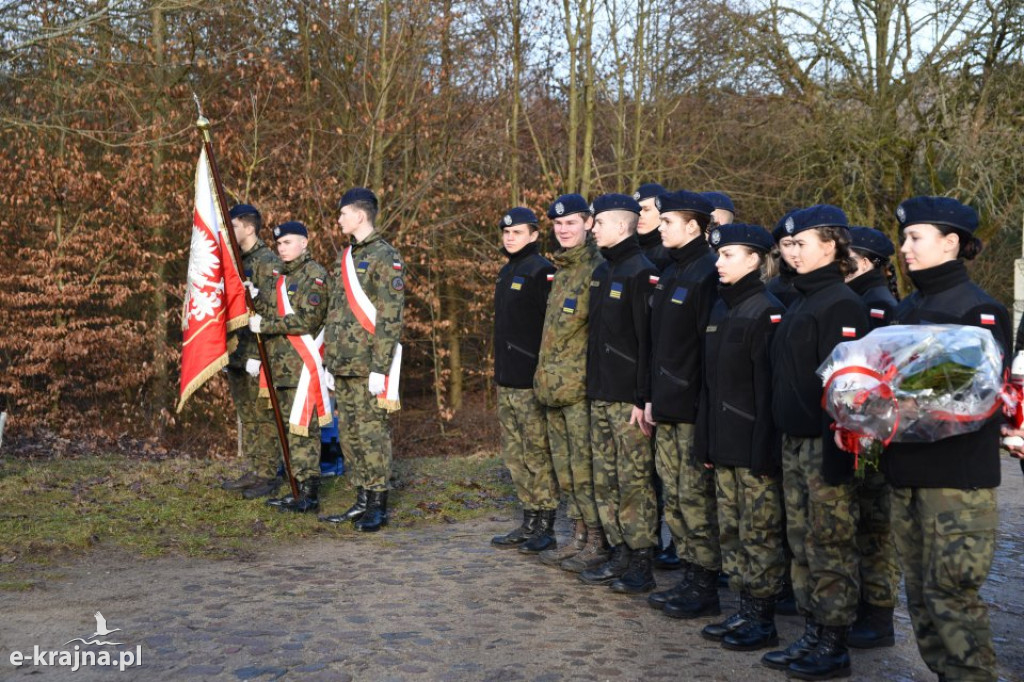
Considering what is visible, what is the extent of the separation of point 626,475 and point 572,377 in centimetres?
73

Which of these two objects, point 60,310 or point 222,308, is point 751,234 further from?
point 60,310

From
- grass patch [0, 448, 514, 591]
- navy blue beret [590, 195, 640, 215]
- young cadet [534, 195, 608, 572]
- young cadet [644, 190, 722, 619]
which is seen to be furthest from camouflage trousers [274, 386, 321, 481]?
young cadet [644, 190, 722, 619]

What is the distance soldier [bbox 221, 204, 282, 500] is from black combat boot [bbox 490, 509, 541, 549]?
7.54ft

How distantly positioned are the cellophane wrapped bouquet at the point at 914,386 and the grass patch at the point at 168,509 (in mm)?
4317

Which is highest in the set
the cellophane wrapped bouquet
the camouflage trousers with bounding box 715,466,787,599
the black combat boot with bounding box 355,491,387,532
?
the cellophane wrapped bouquet

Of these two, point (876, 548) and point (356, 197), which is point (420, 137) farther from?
point (876, 548)

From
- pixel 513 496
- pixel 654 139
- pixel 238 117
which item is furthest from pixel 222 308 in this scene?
pixel 654 139

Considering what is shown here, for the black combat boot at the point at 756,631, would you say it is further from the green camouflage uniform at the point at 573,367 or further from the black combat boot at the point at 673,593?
the green camouflage uniform at the point at 573,367

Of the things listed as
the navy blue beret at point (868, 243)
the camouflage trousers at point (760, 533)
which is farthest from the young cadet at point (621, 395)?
the navy blue beret at point (868, 243)

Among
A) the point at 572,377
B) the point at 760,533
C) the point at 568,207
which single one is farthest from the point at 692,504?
the point at 568,207

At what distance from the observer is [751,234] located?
17.6ft

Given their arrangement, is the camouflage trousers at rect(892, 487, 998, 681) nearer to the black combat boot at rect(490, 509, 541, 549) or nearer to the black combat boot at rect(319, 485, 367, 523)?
the black combat boot at rect(490, 509, 541, 549)

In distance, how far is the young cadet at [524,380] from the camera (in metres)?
7.10

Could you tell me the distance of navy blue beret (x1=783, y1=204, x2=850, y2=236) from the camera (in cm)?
493
